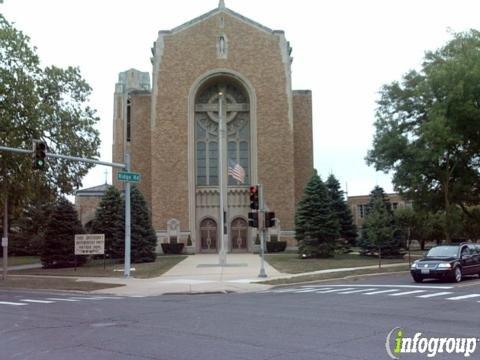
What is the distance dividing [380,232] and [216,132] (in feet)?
70.2

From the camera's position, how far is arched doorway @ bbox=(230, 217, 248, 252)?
5322 centimetres

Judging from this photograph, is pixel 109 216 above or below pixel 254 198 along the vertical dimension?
above

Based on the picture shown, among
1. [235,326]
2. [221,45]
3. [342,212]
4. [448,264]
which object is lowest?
[235,326]

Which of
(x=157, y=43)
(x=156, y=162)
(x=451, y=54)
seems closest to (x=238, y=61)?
(x=157, y=43)

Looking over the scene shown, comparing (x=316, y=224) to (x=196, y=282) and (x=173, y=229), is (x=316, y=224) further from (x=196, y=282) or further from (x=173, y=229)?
(x=196, y=282)

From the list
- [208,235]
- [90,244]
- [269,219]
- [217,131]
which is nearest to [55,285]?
[90,244]

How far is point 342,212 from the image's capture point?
5419 centimetres

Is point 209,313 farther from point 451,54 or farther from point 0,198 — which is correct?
point 451,54

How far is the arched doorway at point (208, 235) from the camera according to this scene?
175ft

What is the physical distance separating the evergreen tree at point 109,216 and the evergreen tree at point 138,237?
1.10 m

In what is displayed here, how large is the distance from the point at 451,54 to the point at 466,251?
2074cm

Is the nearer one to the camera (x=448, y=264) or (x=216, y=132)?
(x=448, y=264)

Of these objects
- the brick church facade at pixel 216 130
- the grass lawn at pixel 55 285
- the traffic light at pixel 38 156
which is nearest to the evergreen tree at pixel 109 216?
the brick church facade at pixel 216 130

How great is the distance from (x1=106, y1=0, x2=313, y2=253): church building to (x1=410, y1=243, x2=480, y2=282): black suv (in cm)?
2822
